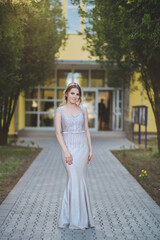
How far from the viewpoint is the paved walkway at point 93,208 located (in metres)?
4.40

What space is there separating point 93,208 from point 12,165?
14.7 ft

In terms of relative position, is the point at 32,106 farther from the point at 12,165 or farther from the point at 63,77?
the point at 12,165

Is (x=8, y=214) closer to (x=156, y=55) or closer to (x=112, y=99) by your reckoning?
(x=156, y=55)

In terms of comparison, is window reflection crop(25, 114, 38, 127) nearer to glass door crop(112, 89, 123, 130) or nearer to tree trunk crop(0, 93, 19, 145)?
glass door crop(112, 89, 123, 130)

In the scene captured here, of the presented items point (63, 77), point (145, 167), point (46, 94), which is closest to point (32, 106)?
point (46, 94)

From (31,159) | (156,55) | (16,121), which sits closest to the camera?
(156,55)

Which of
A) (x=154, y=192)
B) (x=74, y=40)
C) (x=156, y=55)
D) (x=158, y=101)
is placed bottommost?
(x=154, y=192)

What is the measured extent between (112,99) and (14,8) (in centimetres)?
1522

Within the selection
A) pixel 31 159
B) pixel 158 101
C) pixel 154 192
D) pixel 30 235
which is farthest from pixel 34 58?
pixel 30 235

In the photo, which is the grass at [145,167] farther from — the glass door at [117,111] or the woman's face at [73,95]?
the glass door at [117,111]

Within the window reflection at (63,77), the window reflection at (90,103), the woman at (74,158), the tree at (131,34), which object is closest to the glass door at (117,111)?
the window reflection at (90,103)

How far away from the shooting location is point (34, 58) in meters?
12.3

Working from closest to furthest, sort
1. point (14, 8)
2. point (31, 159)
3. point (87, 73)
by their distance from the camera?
point (14, 8), point (31, 159), point (87, 73)

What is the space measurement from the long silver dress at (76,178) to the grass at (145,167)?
6.66 ft
